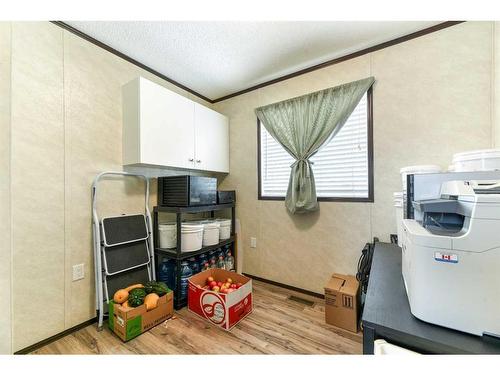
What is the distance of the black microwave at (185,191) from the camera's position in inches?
78.5

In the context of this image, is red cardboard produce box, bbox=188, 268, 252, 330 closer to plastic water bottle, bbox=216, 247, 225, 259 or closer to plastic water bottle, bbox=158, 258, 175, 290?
plastic water bottle, bbox=158, 258, 175, 290

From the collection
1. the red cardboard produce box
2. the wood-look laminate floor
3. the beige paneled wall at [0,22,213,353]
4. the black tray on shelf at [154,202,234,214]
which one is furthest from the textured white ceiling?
the wood-look laminate floor

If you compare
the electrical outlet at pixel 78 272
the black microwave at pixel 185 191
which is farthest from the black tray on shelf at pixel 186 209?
the electrical outlet at pixel 78 272

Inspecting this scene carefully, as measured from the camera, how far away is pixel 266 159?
2535mm

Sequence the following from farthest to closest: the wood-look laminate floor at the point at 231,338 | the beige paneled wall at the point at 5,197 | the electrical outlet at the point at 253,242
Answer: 1. the electrical outlet at the point at 253,242
2. the wood-look laminate floor at the point at 231,338
3. the beige paneled wall at the point at 5,197

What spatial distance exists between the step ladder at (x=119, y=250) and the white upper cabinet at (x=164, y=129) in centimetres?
31

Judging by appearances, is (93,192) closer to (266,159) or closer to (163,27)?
(163,27)

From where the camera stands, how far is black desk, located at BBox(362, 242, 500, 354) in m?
0.61

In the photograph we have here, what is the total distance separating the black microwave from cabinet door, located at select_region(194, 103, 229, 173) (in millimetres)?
310

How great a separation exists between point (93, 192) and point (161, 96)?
104 cm

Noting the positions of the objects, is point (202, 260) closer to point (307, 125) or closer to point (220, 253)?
point (220, 253)

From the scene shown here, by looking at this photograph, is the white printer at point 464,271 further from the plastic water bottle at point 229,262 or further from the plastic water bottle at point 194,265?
the plastic water bottle at point 229,262

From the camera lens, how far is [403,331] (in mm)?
668

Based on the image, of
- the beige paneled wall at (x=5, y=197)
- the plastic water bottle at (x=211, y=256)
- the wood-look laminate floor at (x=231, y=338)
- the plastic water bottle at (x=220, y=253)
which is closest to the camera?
the beige paneled wall at (x=5, y=197)
